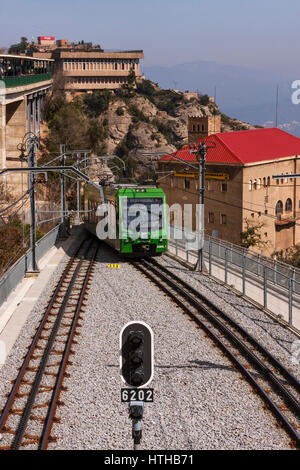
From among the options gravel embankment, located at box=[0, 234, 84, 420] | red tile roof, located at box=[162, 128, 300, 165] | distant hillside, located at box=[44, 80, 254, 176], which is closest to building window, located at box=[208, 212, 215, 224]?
red tile roof, located at box=[162, 128, 300, 165]

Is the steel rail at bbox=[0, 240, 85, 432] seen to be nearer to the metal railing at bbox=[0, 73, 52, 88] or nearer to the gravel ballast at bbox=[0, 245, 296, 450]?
the gravel ballast at bbox=[0, 245, 296, 450]

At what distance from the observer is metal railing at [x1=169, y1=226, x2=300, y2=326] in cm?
2088

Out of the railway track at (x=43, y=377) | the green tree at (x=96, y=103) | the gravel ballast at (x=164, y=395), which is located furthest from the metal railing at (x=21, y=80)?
the green tree at (x=96, y=103)

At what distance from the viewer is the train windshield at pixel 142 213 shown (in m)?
26.4

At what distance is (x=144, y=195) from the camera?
26.5 m

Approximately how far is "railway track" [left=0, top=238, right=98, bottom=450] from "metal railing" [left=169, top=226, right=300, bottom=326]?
6165 mm

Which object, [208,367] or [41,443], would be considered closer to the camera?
[41,443]

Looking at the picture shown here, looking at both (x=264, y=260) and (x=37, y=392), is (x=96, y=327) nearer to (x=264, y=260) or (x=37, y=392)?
(x=37, y=392)

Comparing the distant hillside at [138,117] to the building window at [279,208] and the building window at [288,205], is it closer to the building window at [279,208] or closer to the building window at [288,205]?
the building window at [288,205]

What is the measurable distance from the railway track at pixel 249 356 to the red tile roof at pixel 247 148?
37097 mm

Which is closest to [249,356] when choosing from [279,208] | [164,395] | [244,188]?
[164,395]

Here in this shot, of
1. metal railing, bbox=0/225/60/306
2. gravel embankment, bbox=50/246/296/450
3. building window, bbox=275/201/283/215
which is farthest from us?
building window, bbox=275/201/283/215
